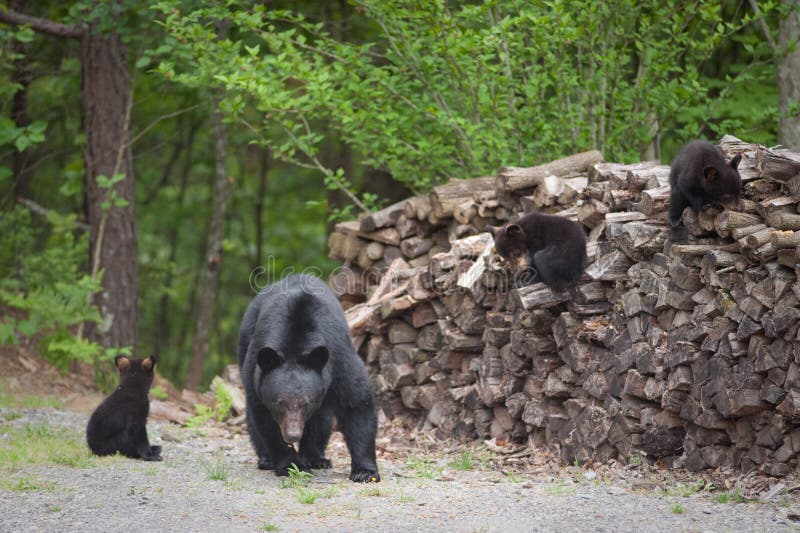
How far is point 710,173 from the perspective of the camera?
19.7 feet

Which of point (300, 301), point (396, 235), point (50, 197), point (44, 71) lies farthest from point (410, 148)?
point (50, 197)

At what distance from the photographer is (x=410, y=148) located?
10.9 meters

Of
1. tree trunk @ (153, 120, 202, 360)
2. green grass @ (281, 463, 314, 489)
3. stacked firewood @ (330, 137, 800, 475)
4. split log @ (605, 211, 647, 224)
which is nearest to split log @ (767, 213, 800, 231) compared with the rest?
stacked firewood @ (330, 137, 800, 475)

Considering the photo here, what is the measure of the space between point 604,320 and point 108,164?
8.60 m

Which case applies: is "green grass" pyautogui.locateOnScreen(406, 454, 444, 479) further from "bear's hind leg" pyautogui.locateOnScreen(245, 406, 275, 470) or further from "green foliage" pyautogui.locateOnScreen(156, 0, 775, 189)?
"green foliage" pyautogui.locateOnScreen(156, 0, 775, 189)

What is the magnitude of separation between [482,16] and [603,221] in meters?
3.96

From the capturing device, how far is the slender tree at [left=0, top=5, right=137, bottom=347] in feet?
43.3

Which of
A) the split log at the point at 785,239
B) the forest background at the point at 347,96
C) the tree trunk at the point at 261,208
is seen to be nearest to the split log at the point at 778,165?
→ the split log at the point at 785,239

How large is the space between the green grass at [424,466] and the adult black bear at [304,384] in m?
0.44

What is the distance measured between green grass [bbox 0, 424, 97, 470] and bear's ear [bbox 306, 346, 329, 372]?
2.18m

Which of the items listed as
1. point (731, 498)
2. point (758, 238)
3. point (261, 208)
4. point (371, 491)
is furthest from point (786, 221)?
point (261, 208)

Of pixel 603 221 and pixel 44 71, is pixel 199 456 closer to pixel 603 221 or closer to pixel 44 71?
pixel 603 221

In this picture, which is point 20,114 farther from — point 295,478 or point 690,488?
point 690,488

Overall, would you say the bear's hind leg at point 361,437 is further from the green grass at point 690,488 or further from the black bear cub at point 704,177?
the black bear cub at point 704,177
